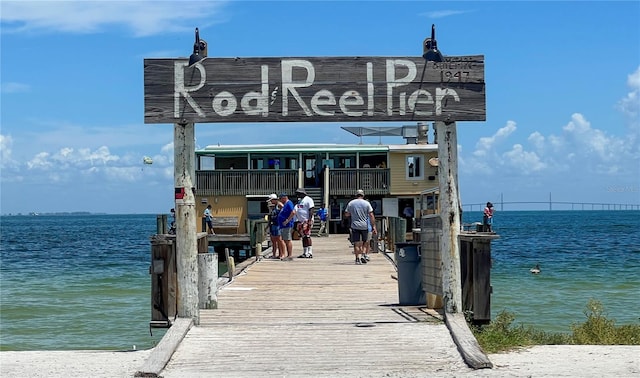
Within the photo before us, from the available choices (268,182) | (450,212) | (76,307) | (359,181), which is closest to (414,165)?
(359,181)

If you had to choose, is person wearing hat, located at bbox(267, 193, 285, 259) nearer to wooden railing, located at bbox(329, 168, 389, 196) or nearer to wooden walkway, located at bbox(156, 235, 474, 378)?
wooden walkway, located at bbox(156, 235, 474, 378)

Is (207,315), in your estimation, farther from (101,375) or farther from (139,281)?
(139,281)

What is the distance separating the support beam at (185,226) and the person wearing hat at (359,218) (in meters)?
8.92

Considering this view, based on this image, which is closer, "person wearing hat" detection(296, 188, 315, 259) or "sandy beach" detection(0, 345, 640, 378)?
"sandy beach" detection(0, 345, 640, 378)

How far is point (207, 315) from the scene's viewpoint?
1216 cm

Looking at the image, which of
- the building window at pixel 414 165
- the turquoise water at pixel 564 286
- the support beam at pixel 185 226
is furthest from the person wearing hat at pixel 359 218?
the building window at pixel 414 165

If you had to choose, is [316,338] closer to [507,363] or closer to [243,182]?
[507,363]

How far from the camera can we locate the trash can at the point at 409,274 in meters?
12.9

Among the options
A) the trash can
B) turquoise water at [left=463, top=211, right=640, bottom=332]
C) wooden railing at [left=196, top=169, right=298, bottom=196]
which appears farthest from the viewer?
wooden railing at [left=196, top=169, right=298, bottom=196]

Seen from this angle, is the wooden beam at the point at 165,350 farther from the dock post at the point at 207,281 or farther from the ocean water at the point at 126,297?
the ocean water at the point at 126,297

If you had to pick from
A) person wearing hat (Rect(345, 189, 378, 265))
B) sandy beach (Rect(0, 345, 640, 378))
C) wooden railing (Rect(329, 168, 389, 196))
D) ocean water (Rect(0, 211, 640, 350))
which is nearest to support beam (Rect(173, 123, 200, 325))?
sandy beach (Rect(0, 345, 640, 378))

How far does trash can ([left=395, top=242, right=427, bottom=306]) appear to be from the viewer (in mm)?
12922

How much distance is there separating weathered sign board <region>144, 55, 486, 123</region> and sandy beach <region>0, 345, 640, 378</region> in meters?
2.93

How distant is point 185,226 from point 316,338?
2.13m
